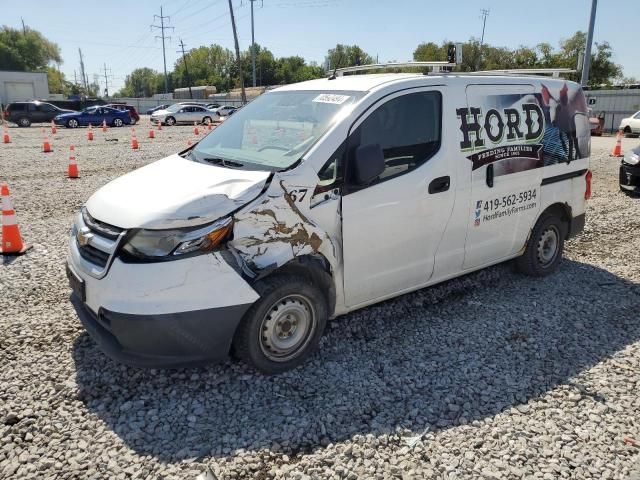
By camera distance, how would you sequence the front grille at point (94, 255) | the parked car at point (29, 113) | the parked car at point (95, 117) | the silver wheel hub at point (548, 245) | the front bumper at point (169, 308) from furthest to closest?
the parked car at point (29, 113) < the parked car at point (95, 117) < the silver wheel hub at point (548, 245) < the front grille at point (94, 255) < the front bumper at point (169, 308)

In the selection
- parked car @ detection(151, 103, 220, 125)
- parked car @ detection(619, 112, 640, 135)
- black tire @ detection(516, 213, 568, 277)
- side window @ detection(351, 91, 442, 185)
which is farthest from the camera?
parked car @ detection(151, 103, 220, 125)

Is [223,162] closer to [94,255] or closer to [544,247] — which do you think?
[94,255]

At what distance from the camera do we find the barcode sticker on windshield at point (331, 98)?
3.80m

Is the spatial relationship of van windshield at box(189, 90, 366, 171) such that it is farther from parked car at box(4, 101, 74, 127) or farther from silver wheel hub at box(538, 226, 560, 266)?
parked car at box(4, 101, 74, 127)

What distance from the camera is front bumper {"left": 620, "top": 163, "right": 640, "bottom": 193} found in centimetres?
965

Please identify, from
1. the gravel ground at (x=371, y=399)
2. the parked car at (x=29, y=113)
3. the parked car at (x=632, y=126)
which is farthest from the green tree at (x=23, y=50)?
the gravel ground at (x=371, y=399)

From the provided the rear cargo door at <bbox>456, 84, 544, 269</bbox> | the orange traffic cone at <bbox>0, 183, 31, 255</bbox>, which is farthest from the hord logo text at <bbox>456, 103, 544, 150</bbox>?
the orange traffic cone at <bbox>0, 183, 31, 255</bbox>

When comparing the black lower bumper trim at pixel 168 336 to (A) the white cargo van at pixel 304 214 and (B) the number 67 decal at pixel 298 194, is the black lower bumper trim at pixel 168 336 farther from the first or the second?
(B) the number 67 decal at pixel 298 194

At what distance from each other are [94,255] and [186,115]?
1313 inches

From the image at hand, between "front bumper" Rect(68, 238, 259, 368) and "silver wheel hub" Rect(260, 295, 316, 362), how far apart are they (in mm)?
269

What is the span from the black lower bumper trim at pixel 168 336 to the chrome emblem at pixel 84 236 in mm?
502

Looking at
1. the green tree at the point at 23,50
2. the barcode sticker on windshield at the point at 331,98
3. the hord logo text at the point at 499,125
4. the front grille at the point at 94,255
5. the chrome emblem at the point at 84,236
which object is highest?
the green tree at the point at 23,50

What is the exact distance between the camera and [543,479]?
8.68 feet

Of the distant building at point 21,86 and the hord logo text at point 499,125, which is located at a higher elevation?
the distant building at point 21,86
